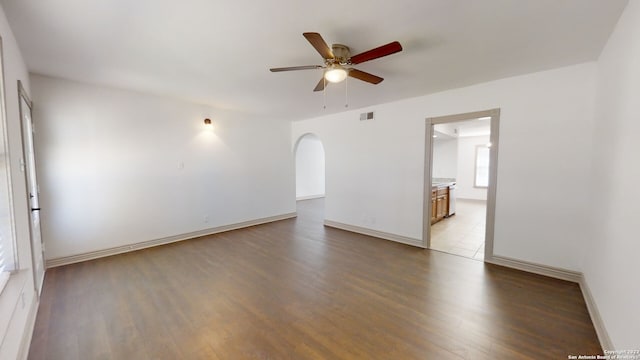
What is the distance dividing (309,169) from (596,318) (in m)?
8.48

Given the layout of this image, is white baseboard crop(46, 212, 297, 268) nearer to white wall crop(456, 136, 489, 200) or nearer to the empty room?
the empty room

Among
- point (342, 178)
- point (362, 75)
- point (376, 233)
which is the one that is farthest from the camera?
point (342, 178)

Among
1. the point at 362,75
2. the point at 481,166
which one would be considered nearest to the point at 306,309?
the point at 362,75

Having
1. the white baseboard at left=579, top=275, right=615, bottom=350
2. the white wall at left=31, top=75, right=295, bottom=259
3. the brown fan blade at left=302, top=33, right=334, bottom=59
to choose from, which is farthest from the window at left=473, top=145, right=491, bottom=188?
the brown fan blade at left=302, top=33, right=334, bottom=59

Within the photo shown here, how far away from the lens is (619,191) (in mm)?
1792

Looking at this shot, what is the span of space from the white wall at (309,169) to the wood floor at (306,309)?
600cm

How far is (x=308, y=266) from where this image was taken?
3320mm

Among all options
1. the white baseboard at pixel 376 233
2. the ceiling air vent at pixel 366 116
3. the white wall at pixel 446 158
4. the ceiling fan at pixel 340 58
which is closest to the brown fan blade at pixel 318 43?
the ceiling fan at pixel 340 58

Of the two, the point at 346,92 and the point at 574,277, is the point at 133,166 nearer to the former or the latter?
the point at 346,92

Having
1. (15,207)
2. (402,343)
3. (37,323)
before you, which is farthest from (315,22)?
(37,323)

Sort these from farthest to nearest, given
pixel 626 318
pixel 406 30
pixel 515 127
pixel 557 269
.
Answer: pixel 515 127, pixel 557 269, pixel 406 30, pixel 626 318

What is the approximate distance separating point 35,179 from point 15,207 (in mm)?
1704

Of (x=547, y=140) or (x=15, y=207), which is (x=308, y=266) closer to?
(x=15, y=207)

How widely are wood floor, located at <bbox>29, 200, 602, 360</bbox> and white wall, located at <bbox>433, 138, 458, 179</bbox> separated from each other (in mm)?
6525
